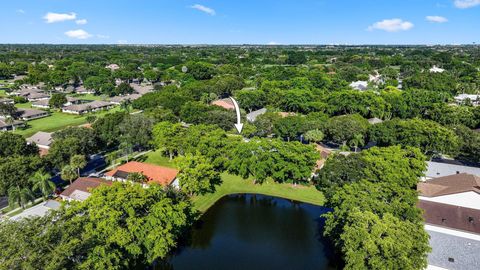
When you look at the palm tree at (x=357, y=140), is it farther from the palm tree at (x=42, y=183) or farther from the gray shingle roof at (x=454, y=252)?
the palm tree at (x=42, y=183)

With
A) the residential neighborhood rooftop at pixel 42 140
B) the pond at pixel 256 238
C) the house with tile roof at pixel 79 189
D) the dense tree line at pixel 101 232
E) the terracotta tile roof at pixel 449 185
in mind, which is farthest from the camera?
the residential neighborhood rooftop at pixel 42 140

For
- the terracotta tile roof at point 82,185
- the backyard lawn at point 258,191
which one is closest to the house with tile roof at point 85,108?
the terracotta tile roof at point 82,185

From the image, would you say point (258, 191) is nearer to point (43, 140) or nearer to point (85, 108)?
point (43, 140)

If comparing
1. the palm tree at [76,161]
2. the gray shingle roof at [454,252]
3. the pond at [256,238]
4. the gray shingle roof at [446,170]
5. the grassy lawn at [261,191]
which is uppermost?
the palm tree at [76,161]

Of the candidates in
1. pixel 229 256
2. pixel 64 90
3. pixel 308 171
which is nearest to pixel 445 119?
pixel 308 171

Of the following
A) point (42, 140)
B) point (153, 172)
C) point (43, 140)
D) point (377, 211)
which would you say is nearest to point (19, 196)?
point (153, 172)
